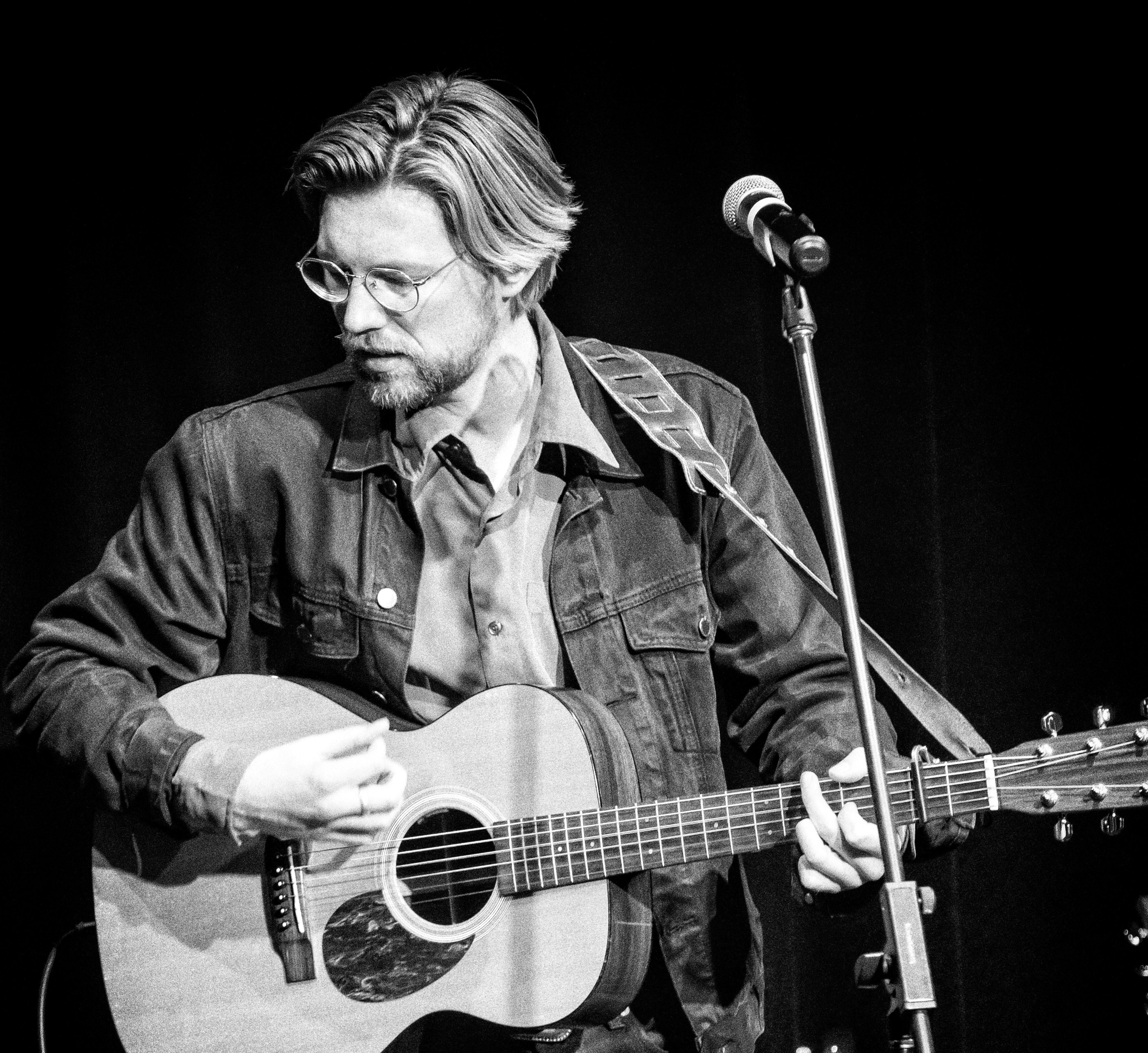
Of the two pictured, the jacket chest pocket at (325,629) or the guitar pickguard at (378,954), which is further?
the jacket chest pocket at (325,629)

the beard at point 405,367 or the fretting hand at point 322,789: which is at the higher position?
the beard at point 405,367

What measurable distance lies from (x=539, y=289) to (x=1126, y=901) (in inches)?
68.4

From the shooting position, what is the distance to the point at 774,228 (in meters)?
1.63

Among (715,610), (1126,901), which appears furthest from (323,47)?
(1126,901)

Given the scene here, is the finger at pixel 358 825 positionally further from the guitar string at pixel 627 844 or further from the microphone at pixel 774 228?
the microphone at pixel 774 228

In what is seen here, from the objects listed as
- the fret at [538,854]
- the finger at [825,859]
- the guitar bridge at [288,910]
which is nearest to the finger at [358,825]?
the guitar bridge at [288,910]

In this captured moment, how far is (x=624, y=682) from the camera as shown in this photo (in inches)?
91.0

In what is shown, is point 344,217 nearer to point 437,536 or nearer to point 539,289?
point 539,289

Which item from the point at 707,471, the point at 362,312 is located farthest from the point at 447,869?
the point at 362,312

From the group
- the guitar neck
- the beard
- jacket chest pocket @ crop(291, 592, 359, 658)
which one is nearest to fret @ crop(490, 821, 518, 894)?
the guitar neck

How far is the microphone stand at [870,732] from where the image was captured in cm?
144

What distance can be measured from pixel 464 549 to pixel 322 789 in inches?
21.9

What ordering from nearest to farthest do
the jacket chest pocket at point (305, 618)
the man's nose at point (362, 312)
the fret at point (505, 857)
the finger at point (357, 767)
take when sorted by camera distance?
the finger at point (357, 767) → the fret at point (505, 857) → the man's nose at point (362, 312) → the jacket chest pocket at point (305, 618)

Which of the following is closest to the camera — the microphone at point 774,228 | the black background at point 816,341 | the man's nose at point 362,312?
the microphone at point 774,228
